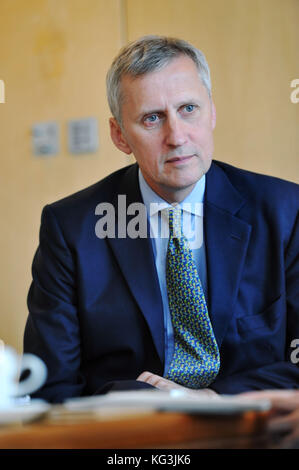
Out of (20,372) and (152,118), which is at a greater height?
(152,118)

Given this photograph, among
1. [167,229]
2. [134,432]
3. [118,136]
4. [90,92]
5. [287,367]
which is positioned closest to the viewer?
[134,432]

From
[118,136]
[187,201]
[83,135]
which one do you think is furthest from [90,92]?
[187,201]

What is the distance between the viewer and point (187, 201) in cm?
150

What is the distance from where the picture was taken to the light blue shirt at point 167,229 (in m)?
1.44

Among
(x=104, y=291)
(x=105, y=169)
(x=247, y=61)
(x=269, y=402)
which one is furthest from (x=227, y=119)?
(x=269, y=402)

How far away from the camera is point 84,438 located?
611 mm

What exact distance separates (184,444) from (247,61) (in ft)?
5.13

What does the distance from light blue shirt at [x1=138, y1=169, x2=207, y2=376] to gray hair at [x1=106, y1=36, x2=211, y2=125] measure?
0.25 metres

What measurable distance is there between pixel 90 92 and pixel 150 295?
111 centimetres

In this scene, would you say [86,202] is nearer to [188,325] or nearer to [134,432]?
[188,325]

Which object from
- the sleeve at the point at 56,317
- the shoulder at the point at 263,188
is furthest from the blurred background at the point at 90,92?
the sleeve at the point at 56,317

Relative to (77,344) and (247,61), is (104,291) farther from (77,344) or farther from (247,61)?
(247,61)

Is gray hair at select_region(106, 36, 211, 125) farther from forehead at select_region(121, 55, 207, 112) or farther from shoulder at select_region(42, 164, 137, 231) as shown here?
shoulder at select_region(42, 164, 137, 231)

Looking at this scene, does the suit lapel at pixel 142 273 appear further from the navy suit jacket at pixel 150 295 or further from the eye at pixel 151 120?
the eye at pixel 151 120
